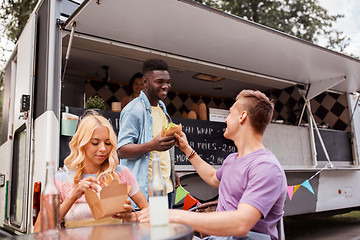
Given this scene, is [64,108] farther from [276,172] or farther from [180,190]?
[276,172]

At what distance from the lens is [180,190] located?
331 cm

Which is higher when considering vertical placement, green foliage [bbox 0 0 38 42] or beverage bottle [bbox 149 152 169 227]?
green foliage [bbox 0 0 38 42]

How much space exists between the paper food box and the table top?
78mm

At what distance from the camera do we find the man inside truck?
1514 millimetres

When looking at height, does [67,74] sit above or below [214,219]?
above

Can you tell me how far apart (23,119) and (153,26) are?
165 cm

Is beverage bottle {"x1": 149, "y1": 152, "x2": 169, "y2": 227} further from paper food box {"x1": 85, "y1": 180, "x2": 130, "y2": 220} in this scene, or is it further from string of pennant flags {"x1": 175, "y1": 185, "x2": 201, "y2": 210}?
string of pennant flags {"x1": 175, "y1": 185, "x2": 201, "y2": 210}

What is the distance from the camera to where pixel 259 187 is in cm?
156

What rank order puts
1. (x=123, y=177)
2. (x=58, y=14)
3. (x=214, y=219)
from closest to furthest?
(x=214, y=219), (x=123, y=177), (x=58, y=14)

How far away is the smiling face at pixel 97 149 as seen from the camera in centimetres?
217

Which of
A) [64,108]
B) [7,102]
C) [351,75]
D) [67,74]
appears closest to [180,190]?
[64,108]

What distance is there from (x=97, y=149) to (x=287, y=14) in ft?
42.1

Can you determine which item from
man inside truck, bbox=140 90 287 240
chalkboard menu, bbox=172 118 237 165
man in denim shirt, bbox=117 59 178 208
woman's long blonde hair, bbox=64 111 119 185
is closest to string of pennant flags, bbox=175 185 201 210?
man in denim shirt, bbox=117 59 178 208

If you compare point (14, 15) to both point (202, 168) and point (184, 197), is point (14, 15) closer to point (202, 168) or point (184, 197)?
point (184, 197)
